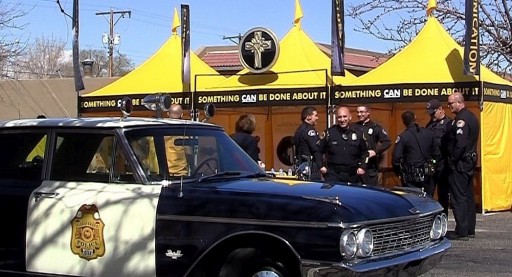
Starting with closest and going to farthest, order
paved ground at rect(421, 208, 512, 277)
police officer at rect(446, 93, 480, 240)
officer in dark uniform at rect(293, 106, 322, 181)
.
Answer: paved ground at rect(421, 208, 512, 277)
police officer at rect(446, 93, 480, 240)
officer in dark uniform at rect(293, 106, 322, 181)

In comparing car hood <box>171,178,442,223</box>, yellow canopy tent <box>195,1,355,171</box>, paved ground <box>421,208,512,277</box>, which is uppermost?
yellow canopy tent <box>195,1,355,171</box>

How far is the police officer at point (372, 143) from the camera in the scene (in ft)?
36.7

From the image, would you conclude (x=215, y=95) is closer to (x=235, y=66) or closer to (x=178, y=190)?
(x=178, y=190)

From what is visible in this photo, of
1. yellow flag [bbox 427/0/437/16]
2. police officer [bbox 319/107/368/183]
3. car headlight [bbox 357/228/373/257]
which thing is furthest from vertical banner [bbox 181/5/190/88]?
car headlight [bbox 357/228/373/257]

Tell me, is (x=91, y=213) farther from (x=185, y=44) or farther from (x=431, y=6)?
(x=185, y=44)

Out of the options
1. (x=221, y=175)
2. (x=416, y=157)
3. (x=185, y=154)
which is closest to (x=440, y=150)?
(x=416, y=157)

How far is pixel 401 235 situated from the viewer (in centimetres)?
587

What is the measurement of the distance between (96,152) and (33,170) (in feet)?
1.92

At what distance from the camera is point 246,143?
987 cm

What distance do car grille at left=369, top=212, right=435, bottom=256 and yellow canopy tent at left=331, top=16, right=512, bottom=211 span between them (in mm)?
9058

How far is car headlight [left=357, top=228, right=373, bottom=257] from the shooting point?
17.9 feet

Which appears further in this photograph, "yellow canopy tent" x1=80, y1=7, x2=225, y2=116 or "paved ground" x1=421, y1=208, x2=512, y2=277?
"yellow canopy tent" x1=80, y1=7, x2=225, y2=116

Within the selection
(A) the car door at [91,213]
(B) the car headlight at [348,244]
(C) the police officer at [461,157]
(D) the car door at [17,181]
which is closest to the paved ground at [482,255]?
(C) the police officer at [461,157]

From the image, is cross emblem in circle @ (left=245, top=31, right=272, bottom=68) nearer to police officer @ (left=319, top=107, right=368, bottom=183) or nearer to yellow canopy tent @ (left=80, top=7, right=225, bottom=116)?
yellow canopy tent @ (left=80, top=7, right=225, bottom=116)
